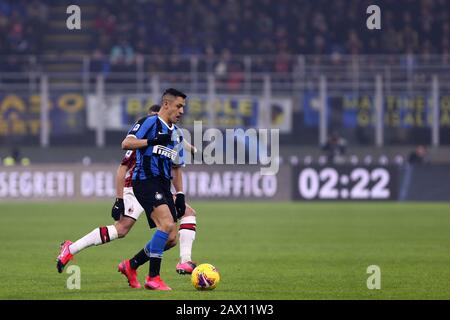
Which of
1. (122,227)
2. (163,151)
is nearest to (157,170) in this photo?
(163,151)

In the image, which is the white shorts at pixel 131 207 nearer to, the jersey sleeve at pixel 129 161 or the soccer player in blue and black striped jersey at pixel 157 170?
the soccer player in blue and black striped jersey at pixel 157 170

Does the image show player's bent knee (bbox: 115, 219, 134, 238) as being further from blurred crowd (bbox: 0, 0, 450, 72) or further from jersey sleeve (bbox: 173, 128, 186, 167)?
blurred crowd (bbox: 0, 0, 450, 72)

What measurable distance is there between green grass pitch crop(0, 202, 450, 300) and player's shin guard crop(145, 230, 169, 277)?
25cm

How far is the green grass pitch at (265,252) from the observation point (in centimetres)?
1102

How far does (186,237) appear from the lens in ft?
40.3

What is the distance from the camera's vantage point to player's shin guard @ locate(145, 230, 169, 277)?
10938 mm

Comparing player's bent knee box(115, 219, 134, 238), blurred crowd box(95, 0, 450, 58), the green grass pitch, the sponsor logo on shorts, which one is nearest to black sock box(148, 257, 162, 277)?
the green grass pitch

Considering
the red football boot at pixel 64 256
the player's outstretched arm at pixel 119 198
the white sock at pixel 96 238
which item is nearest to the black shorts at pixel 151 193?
the white sock at pixel 96 238

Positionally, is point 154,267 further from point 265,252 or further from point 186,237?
point 265,252

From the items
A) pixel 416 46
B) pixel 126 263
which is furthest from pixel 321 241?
pixel 416 46

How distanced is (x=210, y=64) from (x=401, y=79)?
553cm

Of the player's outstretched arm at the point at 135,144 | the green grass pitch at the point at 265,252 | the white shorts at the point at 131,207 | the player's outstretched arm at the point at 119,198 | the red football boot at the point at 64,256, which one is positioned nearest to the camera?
the player's outstretched arm at the point at 135,144

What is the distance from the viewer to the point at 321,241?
1823 centimetres
